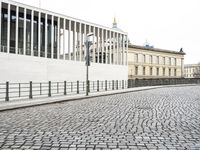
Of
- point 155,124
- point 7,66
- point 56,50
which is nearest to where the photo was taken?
point 155,124

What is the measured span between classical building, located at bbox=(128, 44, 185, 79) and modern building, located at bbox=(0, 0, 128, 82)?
30077mm

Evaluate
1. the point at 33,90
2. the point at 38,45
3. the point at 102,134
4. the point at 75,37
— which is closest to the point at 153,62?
Answer: the point at 75,37

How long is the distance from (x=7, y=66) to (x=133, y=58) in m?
49.7

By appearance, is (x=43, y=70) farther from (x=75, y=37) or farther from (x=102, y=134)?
(x=102, y=134)

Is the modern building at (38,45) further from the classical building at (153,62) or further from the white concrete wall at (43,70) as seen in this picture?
the classical building at (153,62)

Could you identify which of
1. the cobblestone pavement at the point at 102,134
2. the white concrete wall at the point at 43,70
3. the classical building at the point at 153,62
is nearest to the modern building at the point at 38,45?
the white concrete wall at the point at 43,70

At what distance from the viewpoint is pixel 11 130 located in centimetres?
674

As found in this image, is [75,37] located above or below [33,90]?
above

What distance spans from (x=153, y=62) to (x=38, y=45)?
172 feet

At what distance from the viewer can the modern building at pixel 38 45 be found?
24703 mm

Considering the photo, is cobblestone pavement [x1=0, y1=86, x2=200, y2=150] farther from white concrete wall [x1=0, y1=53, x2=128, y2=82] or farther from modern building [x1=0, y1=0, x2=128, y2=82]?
white concrete wall [x1=0, y1=53, x2=128, y2=82]

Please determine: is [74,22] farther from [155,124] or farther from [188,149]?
[188,149]

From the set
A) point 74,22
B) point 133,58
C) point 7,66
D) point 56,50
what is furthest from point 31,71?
point 133,58

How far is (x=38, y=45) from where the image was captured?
28.7 meters
